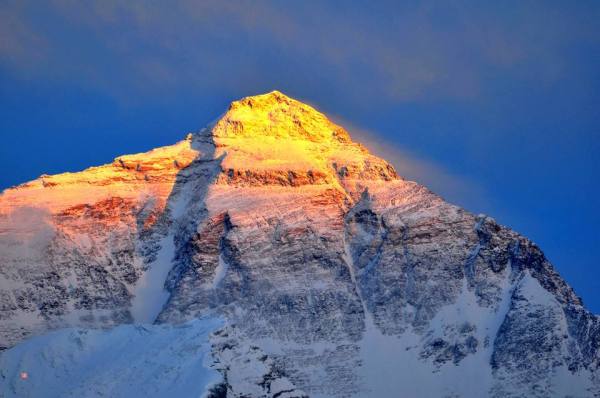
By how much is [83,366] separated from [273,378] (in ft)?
78.8

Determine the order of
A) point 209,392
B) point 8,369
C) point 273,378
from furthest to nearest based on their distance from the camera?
point 8,369
point 273,378
point 209,392

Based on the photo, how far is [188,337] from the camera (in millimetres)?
173375

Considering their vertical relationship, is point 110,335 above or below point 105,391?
above

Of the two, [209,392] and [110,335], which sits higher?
[110,335]

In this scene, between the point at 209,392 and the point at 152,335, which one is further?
the point at 152,335

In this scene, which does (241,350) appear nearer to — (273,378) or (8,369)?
(273,378)

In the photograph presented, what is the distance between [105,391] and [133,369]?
4.61 meters

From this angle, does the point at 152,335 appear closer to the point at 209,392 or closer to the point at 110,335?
the point at 110,335

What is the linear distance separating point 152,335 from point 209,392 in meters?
25.6

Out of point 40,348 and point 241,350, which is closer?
point 241,350

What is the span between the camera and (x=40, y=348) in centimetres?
18250

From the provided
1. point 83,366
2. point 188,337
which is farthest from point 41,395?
point 188,337

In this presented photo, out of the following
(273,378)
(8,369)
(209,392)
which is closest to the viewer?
(209,392)

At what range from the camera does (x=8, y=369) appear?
586 feet
